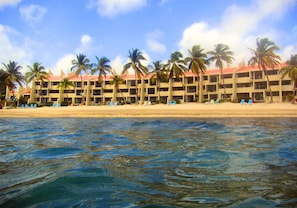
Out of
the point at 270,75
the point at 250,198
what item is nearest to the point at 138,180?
the point at 250,198

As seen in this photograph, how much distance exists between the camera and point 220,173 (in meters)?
4.11

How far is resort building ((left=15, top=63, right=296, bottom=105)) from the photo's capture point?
48781 millimetres

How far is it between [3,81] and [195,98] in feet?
147

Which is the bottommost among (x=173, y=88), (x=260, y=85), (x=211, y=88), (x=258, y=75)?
(x=211, y=88)

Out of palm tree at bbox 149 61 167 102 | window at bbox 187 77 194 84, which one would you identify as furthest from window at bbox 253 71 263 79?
palm tree at bbox 149 61 167 102

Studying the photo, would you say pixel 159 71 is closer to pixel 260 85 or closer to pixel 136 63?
pixel 136 63

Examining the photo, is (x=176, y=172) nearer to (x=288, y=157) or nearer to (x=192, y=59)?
(x=288, y=157)

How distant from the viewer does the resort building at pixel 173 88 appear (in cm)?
4878

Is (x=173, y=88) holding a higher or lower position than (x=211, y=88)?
higher

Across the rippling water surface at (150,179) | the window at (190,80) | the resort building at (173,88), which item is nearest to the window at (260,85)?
the resort building at (173,88)

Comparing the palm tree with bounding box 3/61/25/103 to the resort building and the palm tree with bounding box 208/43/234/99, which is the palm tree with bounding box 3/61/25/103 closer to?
the resort building

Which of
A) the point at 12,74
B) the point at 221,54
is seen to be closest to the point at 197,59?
the point at 221,54

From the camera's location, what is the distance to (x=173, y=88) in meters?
59.2

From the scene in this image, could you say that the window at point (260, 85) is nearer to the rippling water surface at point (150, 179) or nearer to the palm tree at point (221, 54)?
the palm tree at point (221, 54)
